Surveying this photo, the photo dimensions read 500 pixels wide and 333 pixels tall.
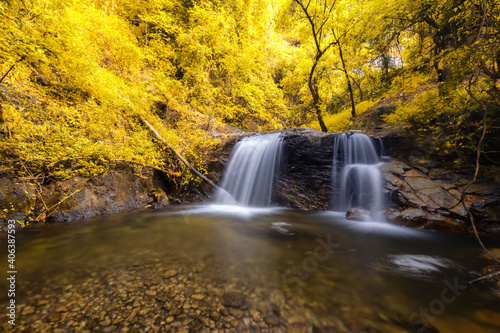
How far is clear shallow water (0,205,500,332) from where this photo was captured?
5.64 ft

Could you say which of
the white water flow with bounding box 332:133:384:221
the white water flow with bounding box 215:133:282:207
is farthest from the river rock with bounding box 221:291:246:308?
the white water flow with bounding box 215:133:282:207

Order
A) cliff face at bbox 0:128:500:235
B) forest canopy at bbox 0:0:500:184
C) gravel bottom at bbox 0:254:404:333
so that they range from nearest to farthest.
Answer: gravel bottom at bbox 0:254:404:333, forest canopy at bbox 0:0:500:184, cliff face at bbox 0:128:500:235

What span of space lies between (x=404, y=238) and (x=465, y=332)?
8.95 feet

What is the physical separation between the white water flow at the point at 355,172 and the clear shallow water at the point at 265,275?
1.55 m

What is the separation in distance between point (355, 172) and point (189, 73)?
7285mm

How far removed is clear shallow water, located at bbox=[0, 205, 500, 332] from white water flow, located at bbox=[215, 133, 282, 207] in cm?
314

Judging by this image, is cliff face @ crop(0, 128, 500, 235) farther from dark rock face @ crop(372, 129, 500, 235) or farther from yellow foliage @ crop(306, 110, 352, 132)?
yellow foliage @ crop(306, 110, 352, 132)

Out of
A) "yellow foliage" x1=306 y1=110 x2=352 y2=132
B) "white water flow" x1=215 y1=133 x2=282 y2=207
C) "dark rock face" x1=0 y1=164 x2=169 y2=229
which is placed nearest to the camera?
"dark rock face" x1=0 y1=164 x2=169 y2=229

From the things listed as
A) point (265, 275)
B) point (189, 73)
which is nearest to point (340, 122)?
point (189, 73)

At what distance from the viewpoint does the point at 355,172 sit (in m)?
6.06

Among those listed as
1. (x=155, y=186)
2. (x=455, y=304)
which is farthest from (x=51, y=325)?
(x=155, y=186)

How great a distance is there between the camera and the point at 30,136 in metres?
3.99

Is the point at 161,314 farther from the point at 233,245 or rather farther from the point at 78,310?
the point at 233,245

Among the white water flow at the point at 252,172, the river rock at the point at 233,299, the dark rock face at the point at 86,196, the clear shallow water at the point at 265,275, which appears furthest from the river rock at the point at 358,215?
the dark rock face at the point at 86,196
